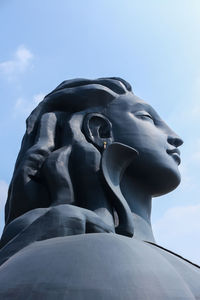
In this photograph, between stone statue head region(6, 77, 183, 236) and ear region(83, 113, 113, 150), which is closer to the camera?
stone statue head region(6, 77, 183, 236)

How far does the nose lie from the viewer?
6.28 m

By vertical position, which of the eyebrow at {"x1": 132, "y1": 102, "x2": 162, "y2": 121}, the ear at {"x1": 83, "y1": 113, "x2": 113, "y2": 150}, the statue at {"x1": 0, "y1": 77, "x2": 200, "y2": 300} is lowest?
the statue at {"x1": 0, "y1": 77, "x2": 200, "y2": 300}

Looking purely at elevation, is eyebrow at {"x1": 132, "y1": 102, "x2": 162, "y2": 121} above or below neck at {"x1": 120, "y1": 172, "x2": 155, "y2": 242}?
above

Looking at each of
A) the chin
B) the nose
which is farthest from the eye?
the chin

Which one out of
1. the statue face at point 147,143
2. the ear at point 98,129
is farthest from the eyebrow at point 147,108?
the ear at point 98,129

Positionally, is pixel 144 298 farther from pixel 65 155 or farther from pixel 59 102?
pixel 59 102

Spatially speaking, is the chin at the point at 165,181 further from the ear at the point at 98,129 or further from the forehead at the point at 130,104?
the forehead at the point at 130,104

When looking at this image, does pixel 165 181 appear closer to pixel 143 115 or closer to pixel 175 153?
pixel 175 153

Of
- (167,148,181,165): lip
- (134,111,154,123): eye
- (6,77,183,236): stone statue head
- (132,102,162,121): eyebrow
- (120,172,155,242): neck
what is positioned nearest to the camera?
(6,77,183,236): stone statue head

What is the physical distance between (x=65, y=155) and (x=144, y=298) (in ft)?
10.1

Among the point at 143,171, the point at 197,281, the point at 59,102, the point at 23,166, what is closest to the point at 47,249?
the point at 197,281

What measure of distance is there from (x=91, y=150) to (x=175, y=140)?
5.24 ft

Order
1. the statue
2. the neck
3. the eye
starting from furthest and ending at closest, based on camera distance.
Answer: the eye
the neck
the statue

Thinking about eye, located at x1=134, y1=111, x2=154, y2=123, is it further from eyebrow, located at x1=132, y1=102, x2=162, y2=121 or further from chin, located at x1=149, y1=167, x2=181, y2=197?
chin, located at x1=149, y1=167, x2=181, y2=197
